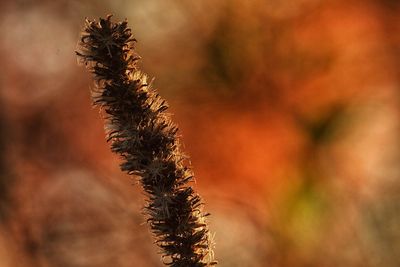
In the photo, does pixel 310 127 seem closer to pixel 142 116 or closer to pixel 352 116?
pixel 352 116

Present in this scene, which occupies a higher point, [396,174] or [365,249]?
[396,174]

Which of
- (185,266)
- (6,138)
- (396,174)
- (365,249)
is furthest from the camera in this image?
(6,138)

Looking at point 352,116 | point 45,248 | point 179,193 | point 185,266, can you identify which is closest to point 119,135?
point 179,193

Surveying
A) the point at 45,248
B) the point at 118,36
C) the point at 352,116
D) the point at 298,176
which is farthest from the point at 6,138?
the point at 118,36

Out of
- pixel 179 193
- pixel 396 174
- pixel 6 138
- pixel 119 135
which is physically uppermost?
pixel 6 138

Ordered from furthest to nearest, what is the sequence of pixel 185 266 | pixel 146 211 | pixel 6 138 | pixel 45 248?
pixel 45 248
pixel 6 138
pixel 146 211
pixel 185 266

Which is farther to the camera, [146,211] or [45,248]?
[45,248]

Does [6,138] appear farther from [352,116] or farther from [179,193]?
[179,193]
